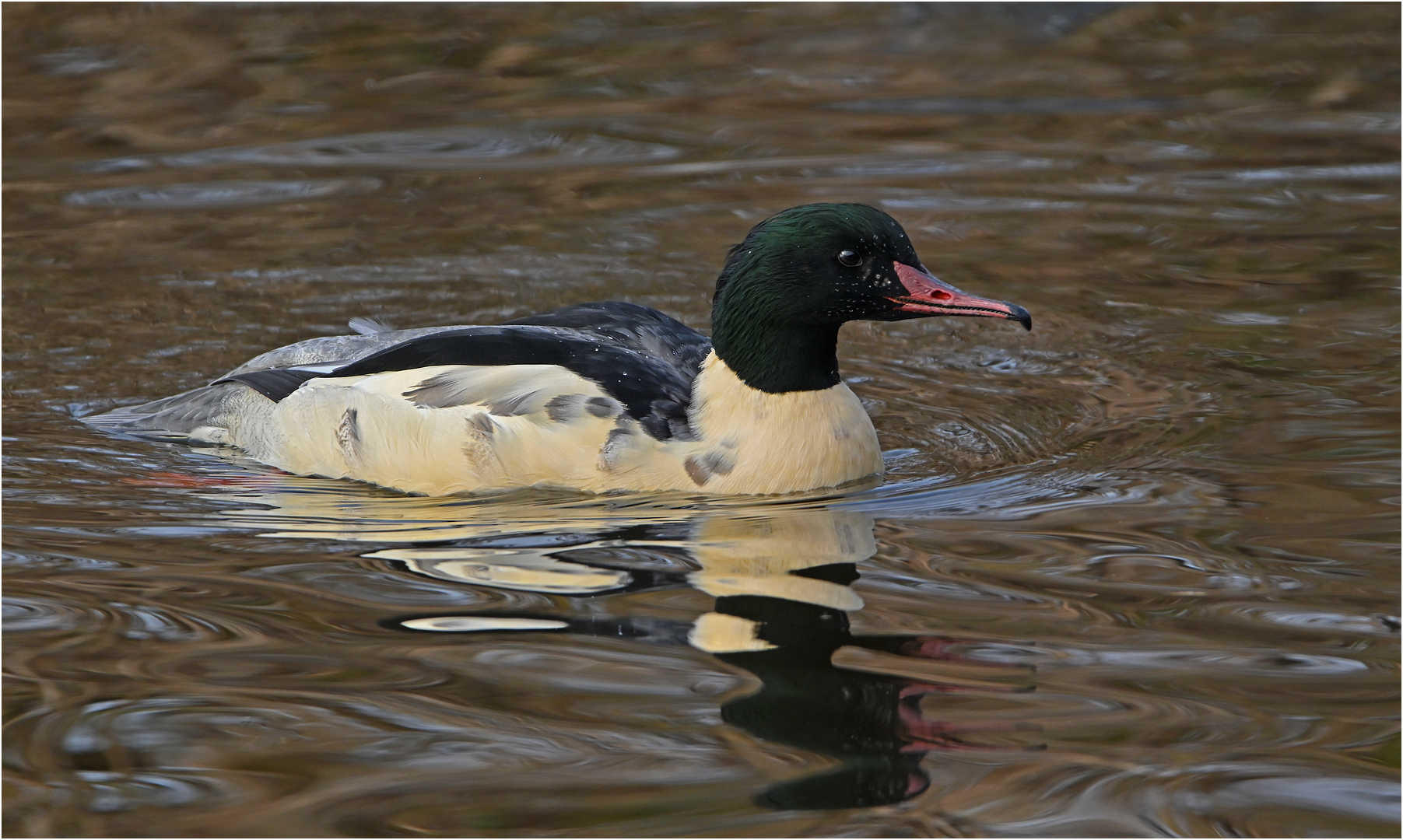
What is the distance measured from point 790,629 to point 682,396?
179 centimetres

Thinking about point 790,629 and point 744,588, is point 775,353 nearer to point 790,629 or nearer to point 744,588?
point 744,588

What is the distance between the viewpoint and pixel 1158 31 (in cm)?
1423

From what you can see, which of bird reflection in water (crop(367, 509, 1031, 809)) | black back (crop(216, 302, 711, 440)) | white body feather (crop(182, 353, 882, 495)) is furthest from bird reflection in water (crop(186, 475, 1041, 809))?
black back (crop(216, 302, 711, 440))

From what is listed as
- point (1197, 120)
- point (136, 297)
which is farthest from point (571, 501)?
point (1197, 120)

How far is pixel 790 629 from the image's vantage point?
5.14m

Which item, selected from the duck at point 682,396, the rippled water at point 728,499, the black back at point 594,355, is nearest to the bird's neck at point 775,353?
the duck at point 682,396

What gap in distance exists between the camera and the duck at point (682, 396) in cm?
639

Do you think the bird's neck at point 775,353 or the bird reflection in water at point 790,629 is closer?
the bird reflection in water at point 790,629

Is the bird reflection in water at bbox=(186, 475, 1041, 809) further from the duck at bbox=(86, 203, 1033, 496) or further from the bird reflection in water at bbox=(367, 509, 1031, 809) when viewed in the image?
the duck at bbox=(86, 203, 1033, 496)

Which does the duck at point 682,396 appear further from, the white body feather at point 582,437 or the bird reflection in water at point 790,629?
the bird reflection in water at point 790,629

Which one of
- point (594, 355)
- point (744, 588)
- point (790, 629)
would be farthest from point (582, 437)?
point (790, 629)

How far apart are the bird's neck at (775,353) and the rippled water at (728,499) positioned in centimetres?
46

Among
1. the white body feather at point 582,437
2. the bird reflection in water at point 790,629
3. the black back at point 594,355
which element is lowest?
the bird reflection in water at point 790,629

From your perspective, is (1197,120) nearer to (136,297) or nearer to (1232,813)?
(136,297)
